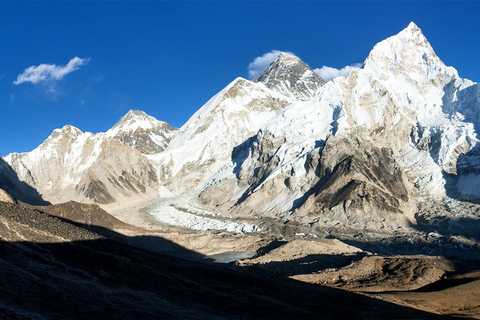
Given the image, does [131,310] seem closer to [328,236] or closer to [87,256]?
[87,256]

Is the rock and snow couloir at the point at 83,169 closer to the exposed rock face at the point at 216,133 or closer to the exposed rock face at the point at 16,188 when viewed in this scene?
the exposed rock face at the point at 16,188

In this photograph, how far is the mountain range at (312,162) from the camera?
233 feet

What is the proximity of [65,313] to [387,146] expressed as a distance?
296 ft

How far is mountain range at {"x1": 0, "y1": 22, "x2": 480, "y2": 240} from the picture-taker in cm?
7106

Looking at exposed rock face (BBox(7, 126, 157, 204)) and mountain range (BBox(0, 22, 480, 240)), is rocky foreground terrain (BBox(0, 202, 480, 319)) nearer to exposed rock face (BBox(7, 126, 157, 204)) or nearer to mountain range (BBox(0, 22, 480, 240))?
mountain range (BBox(0, 22, 480, 240))

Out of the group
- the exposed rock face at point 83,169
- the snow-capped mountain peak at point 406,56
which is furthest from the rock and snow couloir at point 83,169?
the snow-capped mountain peak at point 406,56

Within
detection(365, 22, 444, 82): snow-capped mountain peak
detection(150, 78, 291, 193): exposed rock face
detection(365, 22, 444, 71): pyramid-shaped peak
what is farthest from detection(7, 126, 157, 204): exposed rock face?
detection(365, 22, 444, 71): pyramid-shaped peak

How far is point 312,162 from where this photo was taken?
83625mm

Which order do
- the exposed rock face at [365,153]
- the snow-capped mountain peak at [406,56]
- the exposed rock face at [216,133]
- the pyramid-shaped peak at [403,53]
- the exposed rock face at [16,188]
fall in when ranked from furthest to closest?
1. the pyramid-shaped peak at [403,53]
2. the exposed rock face at [216,133]
3. the snow-capped mountain peak at [406,56]
4. the exposed rock face at [16,188]
5. the exposed rock face at [365,153]

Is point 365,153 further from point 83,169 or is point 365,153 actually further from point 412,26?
point 83,169

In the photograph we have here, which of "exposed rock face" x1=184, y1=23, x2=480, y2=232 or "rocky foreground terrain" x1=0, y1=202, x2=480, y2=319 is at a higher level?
"exposed rock face" x1=184, y1=23, x2=480, y2=232

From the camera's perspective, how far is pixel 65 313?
12.5m

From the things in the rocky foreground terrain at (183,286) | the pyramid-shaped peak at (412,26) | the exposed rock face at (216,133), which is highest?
the pyramid-shaped peak at (412,26)

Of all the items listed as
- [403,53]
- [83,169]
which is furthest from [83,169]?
[403,53]
